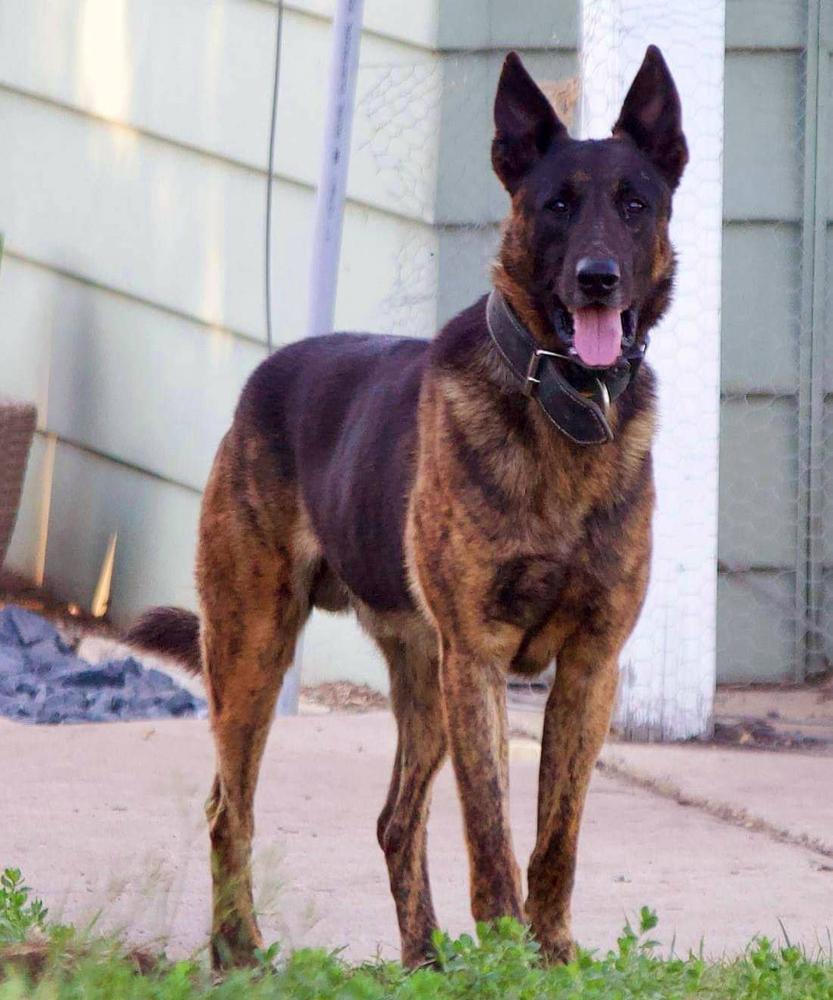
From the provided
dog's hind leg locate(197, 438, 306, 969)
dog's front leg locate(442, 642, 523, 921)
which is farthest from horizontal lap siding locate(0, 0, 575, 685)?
dog's front leg locate(442, 642, 523, 921)

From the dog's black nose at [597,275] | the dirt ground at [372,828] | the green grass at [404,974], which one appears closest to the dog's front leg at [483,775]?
the green grass at [404,974]

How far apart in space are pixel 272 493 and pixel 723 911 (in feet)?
4.79

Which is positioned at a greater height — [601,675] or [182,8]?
[182,8]

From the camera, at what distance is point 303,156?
23.7 feet

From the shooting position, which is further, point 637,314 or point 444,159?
point 444,159

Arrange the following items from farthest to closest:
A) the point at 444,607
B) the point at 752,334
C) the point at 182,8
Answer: the point at 182,8 → the point at 752,334 → the point at 444,607

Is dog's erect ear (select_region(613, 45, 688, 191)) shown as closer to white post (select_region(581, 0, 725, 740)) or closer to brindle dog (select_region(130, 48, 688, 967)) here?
brindle dog (select_region(130, 48, 688, 967))

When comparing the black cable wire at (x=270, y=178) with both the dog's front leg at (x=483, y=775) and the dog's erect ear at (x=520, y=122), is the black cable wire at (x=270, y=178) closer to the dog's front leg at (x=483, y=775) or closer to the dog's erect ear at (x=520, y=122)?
the dog's erect ear at (x=520, y=122)

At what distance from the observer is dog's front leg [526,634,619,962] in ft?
12.5

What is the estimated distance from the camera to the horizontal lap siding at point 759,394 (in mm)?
7082

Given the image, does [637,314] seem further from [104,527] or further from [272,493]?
[104,527]

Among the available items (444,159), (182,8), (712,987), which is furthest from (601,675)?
(182,8)

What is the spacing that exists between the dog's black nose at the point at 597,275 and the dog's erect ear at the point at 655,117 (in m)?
0.45

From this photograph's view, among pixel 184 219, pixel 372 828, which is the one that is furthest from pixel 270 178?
pixel 372 828
